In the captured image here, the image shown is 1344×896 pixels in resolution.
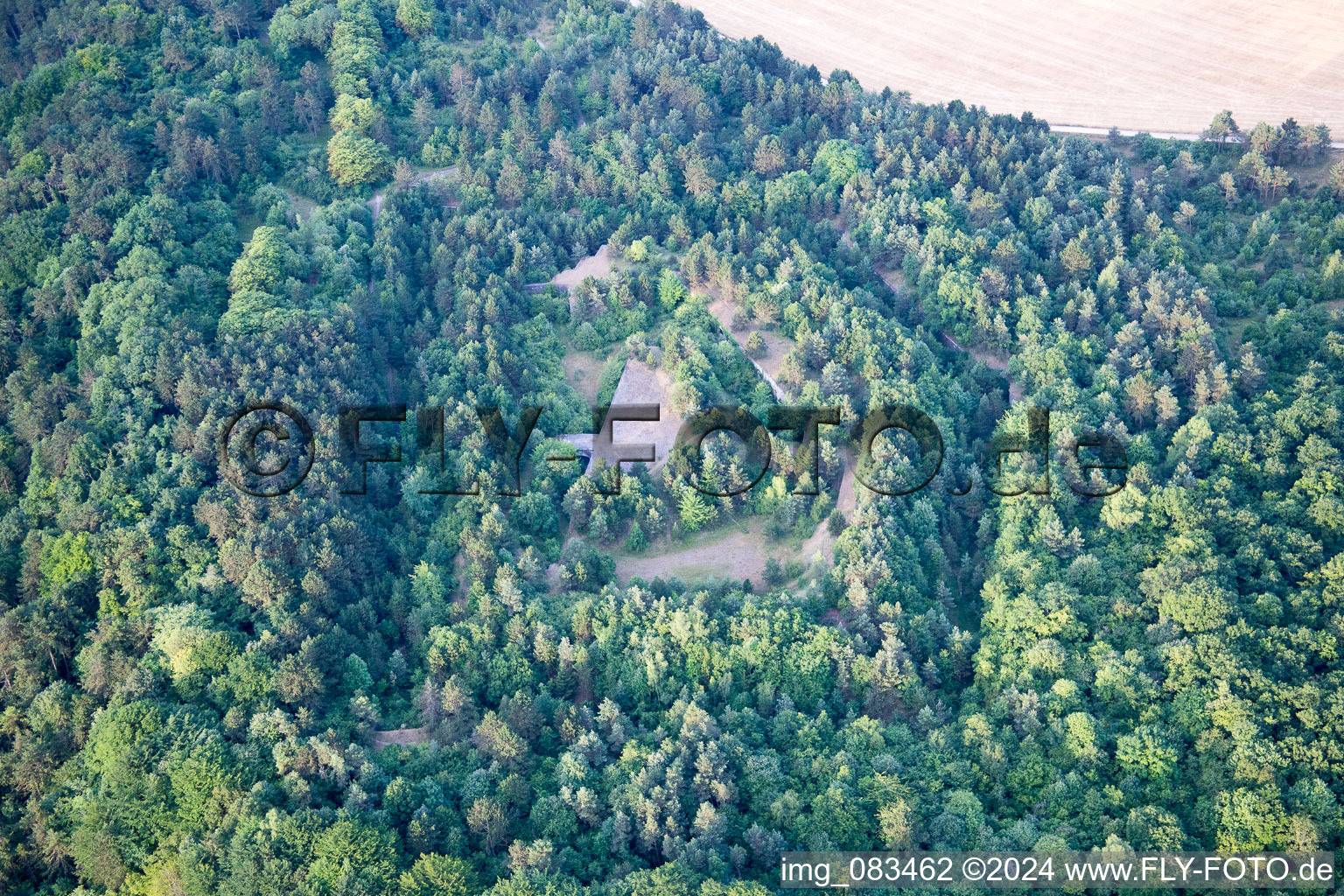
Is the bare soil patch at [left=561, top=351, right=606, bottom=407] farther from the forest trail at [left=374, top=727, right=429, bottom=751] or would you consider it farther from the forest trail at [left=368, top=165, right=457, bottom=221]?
the forest trail at [left=374, top=727, right=429, bottom=751]

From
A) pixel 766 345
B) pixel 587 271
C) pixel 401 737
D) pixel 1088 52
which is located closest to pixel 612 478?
pixel 766 345

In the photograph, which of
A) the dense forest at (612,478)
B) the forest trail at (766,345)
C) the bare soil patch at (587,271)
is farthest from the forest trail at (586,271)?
the forest trail at (766,345)

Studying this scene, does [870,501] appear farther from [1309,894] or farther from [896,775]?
[1309,894]

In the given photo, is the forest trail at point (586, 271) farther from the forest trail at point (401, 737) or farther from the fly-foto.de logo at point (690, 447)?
the forest trail at point (401, 737)

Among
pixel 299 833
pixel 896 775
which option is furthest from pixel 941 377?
pixel 299 833

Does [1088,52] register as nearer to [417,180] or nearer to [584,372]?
Answer: [417,180]

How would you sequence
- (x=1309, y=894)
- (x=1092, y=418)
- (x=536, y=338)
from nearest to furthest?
1. (x=1309, y=894)
2. (x=1092, y=418)
3. (x=536, y=338)
